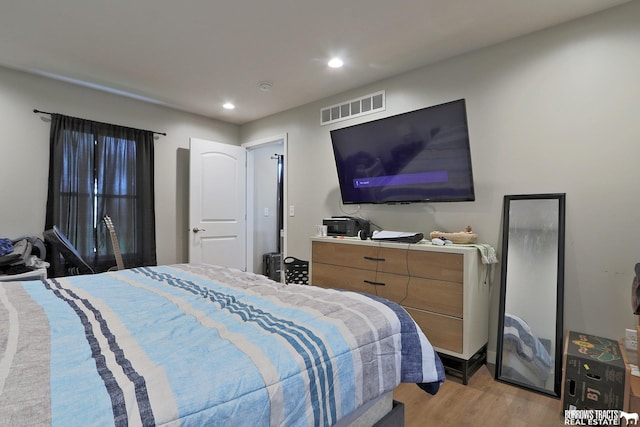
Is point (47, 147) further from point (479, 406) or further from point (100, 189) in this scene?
point (479, 406)

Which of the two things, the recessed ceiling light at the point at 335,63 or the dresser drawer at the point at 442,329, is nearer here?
the dresser drawer at the point at 442,329

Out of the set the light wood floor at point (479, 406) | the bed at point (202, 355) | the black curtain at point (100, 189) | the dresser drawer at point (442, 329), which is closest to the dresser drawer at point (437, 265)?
the dresser drawer at point (442, 329)

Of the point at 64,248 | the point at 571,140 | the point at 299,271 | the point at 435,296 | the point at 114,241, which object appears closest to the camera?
the point at 571,140

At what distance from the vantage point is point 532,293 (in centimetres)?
223

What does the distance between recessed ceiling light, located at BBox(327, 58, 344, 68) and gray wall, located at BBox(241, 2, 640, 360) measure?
0.72 meters

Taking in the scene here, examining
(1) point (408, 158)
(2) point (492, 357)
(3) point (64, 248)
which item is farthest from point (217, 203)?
(2) point (492, 357)

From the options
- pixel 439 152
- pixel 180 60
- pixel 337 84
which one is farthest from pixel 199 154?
pixel 439 152

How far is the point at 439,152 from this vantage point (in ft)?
8.27

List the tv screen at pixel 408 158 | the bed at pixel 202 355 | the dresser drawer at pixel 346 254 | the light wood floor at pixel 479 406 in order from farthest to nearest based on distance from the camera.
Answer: the dresser drawer at pixel 346 254
the tv screen at pixel 408 158
the light wood floor at pixel 479 406
the bed at pixel 202 355

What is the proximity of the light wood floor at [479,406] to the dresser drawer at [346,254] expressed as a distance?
0.95 metres

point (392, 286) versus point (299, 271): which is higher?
point (392, 286)

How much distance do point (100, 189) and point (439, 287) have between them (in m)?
3.46

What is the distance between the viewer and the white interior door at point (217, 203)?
156 inches

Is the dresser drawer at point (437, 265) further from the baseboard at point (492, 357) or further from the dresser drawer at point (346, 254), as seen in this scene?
the baseboard at point (492, 357)
